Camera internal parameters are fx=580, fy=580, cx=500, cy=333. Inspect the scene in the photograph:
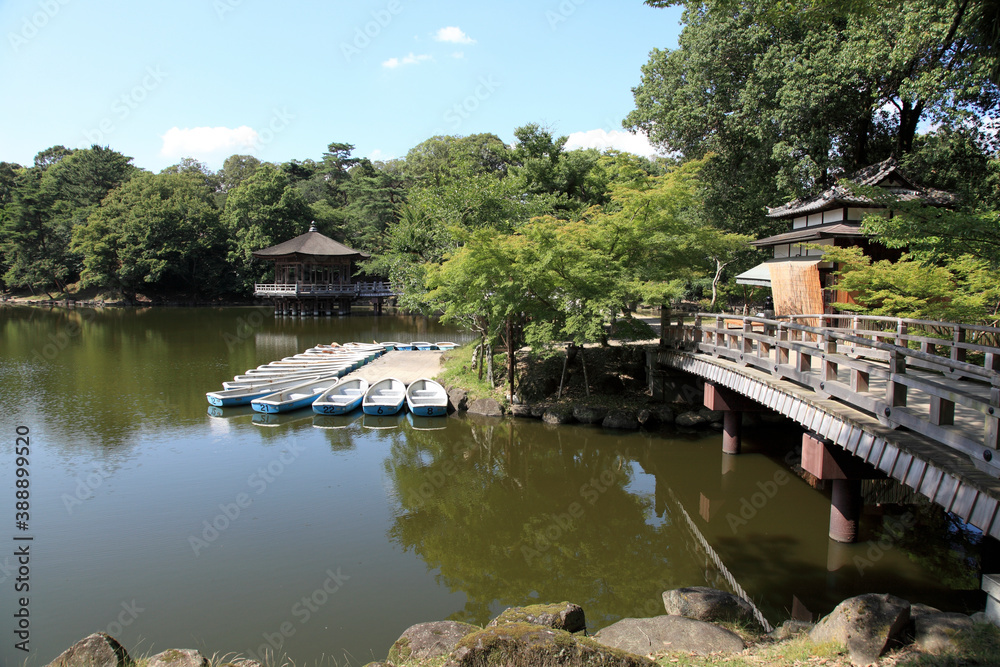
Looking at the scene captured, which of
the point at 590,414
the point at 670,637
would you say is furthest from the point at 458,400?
the point at 670,637

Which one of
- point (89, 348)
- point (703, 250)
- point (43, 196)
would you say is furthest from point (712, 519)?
point (43, 196)

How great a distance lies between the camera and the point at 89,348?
2845cm

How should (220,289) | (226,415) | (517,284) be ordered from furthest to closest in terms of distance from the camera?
(220,289) → (226,415) → (517,284)

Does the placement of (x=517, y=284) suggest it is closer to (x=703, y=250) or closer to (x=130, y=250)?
(x=703, y=250)

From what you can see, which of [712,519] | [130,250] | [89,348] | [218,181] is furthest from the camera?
[218,181]

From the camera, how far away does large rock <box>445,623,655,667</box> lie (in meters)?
4.01

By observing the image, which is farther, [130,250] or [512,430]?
[130,250]

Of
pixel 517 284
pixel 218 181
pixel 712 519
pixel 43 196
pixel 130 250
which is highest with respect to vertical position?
pixel 218 181

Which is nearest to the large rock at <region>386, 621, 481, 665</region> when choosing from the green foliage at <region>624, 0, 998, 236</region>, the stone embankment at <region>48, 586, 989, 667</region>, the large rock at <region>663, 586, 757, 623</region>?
the stone embankment at <region>48, 586, 989, 667</region>

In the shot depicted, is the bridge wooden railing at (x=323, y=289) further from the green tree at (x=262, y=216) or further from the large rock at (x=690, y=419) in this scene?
the large rock at (x=690, y=419)

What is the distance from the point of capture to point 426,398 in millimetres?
18016

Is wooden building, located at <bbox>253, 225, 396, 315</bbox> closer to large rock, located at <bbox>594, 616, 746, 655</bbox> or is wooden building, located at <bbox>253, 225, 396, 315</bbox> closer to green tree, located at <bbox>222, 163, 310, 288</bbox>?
green tree, located at <bbox>222, 163, 310, 288</bbox>

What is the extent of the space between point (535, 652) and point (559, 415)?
12789mm

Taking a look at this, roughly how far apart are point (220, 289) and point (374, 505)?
50.6 m
